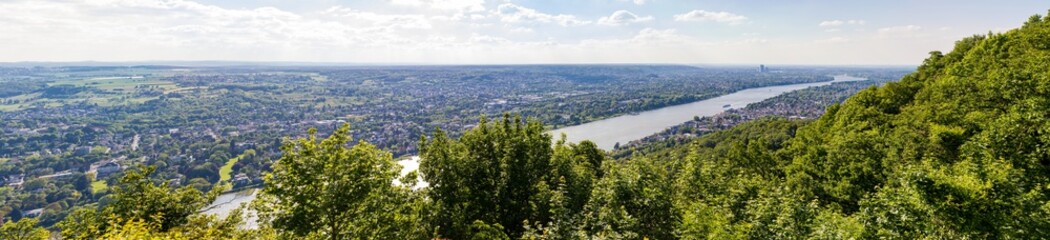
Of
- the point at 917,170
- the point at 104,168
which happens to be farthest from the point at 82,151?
the point at 917,170

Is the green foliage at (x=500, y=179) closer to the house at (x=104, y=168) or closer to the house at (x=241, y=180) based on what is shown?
the house at (x=241, y=180)

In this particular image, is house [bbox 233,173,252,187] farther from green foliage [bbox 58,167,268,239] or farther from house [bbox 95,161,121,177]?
green foliage [bbox 58,167,268,239]

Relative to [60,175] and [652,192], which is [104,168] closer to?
[60,175]

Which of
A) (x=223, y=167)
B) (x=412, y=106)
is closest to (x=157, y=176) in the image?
(x=223, y=167)

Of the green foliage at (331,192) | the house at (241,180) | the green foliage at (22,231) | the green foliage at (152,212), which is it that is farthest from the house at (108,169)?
the green foliage at (331,192)

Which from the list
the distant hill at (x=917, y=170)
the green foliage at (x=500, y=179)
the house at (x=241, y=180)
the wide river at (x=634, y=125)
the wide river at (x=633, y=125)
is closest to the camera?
the distant hill at (x=917, y=170)

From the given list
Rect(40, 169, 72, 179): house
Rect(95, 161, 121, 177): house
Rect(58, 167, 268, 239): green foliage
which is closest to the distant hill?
Rect(58, 167, 268, 239): green foliage
